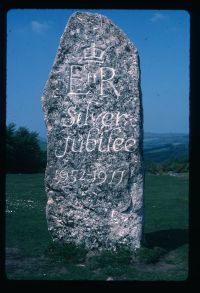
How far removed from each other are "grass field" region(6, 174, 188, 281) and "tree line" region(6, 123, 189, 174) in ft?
33.9

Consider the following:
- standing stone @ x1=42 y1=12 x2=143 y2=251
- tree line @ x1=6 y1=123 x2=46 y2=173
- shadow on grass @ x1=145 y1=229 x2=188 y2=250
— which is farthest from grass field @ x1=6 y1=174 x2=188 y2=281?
tree line @ x1=6 y1=123 x2=46 y2=173

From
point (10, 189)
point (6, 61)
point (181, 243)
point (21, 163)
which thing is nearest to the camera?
point (6, 61)

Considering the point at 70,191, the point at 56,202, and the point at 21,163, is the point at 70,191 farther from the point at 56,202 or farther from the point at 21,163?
the point at 21,163

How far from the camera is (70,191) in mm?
8695

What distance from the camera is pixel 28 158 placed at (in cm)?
2369

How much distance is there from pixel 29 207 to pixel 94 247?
4389mm

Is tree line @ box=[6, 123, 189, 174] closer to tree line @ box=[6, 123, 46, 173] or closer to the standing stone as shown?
tree line @ box=[6, 123, 46, 173]

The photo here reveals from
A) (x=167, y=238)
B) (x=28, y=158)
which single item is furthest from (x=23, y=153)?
(x=167, y=238)

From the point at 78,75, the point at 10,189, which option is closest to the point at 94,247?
the point at 78,75

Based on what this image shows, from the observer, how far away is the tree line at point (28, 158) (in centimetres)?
2320

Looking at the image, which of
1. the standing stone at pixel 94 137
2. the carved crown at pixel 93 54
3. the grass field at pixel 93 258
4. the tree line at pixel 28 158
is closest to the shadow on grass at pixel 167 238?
the grass field at pixel 93 258

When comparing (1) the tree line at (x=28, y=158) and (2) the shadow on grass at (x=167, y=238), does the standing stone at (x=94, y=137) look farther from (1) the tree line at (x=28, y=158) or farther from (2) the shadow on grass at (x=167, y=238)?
(1) the tree line at (x=28, y=158)

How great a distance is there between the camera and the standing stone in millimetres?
8555

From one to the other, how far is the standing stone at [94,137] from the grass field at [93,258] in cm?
38
